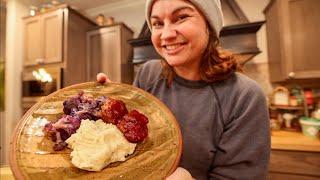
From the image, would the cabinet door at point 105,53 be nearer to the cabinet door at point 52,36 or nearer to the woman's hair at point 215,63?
the cabinet door at point 52,36

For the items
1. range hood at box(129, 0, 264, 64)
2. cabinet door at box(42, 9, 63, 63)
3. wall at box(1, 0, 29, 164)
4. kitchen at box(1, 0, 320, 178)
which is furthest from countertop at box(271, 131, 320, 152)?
wall at box(1, 0, 29, 164)

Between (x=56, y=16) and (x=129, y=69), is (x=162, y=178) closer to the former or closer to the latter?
(x=129, y=69)

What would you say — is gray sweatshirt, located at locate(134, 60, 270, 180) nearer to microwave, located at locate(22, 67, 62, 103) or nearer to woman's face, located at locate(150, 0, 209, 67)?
woman's face, located at locate(150, 0, 209, 67)

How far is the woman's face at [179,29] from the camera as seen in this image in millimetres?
653

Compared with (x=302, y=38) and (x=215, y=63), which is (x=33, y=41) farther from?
(x=302, y=38)

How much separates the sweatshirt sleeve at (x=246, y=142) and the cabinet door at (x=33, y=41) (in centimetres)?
241

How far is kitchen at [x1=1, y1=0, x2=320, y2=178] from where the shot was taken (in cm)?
148

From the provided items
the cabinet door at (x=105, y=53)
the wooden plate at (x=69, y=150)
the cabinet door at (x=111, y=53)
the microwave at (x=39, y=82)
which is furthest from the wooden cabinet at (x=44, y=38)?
the wooden plate at (x=69, y=150)

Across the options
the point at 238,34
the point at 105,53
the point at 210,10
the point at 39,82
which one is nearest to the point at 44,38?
the point at 39,82

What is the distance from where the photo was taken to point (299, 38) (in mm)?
1735

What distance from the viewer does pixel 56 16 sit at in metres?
2.37

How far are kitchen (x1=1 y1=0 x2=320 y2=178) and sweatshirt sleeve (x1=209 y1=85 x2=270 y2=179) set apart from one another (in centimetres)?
98

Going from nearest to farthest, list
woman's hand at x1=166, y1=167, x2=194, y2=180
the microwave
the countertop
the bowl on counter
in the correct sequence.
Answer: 1. woman's hand at x1=166, y1=167, x2=194, y2=180
2. the countertop
3. the bowl on counter
4. the microwave

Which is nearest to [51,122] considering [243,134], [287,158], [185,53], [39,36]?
[185,53]
